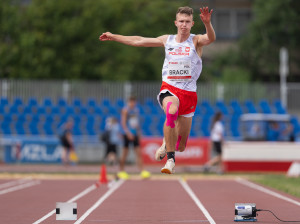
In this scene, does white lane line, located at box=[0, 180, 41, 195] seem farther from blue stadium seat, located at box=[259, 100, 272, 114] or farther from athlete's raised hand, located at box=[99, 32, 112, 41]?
blue stadium seat, located at box=[259, 100, 272, 114]

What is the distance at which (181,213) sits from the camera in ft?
38.0

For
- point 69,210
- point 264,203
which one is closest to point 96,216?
point 69,210

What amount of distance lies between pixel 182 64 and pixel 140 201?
13.9 ft

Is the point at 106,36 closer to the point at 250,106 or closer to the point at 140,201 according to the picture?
the point at 140,201

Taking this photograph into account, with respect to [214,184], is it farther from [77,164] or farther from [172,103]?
[77,164]

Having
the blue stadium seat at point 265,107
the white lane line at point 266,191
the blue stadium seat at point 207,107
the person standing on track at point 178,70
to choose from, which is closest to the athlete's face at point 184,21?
the person standing on track at point 178,70

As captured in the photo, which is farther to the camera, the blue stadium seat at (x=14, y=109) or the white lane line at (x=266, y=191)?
the blue stadium seat at (x=14, y=109)

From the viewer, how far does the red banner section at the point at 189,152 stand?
25.9 m

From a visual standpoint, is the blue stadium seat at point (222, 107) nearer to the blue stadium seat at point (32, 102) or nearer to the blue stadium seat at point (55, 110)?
the blue stadium seat at point (55, 110)

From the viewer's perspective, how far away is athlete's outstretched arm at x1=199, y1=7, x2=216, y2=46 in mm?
9930

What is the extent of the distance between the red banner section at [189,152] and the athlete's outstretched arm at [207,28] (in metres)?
15.3

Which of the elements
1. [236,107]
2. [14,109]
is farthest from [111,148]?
[236,107]

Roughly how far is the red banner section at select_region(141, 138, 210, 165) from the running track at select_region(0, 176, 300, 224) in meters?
5.45

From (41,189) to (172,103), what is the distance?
7.53 meters
